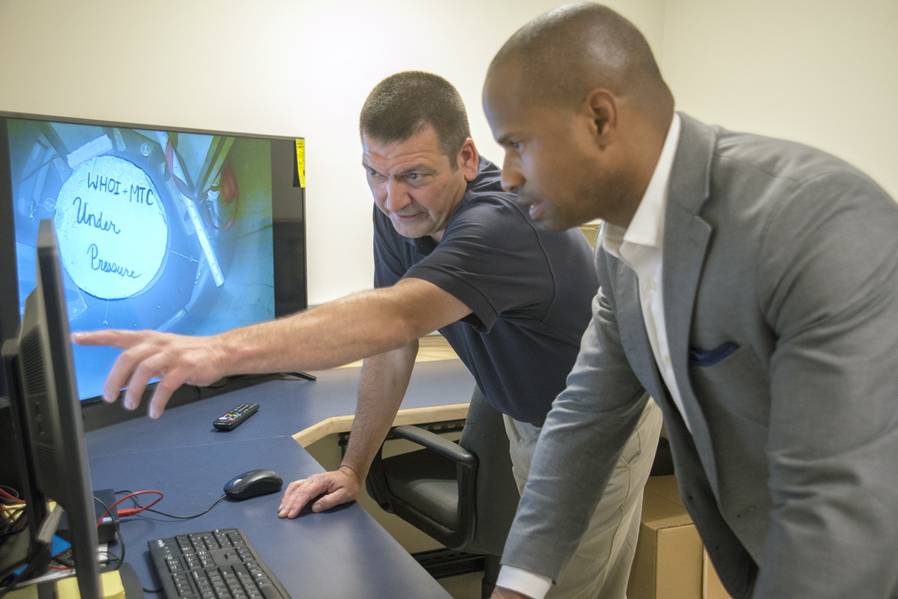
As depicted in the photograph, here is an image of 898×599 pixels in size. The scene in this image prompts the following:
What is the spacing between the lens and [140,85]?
2.43m

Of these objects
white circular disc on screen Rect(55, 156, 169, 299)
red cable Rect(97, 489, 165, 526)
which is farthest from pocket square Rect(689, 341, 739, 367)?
white circular disc on screen Rect(55, 156, 169, 299)

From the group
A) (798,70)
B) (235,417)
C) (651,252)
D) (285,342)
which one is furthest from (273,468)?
(798,70)

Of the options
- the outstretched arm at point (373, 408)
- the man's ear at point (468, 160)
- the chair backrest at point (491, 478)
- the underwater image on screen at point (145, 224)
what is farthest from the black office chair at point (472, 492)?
the underwater image on screen at point (145, 224)

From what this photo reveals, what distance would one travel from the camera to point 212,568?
3.71 feet

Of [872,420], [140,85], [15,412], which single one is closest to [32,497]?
[15,412]

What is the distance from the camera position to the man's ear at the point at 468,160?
162cm

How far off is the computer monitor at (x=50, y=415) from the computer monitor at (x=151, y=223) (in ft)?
3.14

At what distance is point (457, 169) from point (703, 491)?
2.90 ft

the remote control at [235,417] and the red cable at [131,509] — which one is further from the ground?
the red cable at [131,509]

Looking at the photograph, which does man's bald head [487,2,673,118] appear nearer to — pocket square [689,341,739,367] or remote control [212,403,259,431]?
pocket square [689,341,739,367]

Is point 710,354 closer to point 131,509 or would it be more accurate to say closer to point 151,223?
point 131,509

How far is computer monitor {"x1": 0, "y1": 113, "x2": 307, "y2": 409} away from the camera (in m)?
1.89

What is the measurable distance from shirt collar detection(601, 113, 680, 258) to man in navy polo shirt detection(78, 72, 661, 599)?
17.1 inches

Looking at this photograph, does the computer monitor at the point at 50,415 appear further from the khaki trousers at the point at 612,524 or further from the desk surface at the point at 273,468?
the khaki trousers at the point at 612,524
